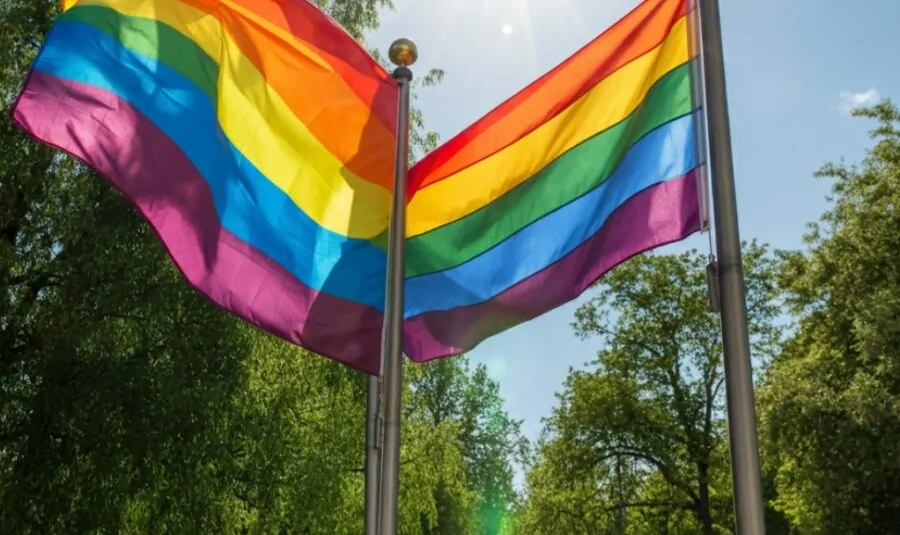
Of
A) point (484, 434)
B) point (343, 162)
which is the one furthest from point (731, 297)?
point (484, 434)

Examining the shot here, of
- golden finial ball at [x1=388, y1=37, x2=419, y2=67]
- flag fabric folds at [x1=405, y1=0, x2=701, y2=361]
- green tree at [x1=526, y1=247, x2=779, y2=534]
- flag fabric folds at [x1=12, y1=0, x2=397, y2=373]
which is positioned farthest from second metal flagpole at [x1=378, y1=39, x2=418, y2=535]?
green tree at [x1=526, y1=247, x2=779, y2=534]

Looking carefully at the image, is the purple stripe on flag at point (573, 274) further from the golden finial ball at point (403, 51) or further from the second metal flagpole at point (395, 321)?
the golden finial ball at point (403, 51)

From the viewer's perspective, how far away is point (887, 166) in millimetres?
24219

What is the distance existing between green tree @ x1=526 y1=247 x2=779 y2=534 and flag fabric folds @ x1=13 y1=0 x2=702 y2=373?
2518 centimetres

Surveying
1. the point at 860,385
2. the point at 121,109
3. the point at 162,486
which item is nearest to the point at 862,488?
the point at 860,385

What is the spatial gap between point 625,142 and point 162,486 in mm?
6874

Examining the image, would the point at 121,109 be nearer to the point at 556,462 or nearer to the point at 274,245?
the point at 274,245

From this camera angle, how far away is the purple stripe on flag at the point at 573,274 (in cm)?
430

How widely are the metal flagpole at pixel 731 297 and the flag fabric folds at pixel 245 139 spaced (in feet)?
5.75

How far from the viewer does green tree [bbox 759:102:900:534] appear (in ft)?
68.0

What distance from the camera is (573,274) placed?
15.3 ft

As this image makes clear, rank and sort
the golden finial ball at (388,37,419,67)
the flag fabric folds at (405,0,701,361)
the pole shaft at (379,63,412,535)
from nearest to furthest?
the pole shaft at (379,63,412,535) < the flag fabric folds at (405,0,701,361) < the golden finial ball at (388,37,419,67)

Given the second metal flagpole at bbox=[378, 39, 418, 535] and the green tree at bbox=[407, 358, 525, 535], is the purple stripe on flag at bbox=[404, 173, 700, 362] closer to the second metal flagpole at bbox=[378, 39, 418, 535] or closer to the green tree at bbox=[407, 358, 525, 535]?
the second metal flagpole at bbox=[378, 39, 418, 535]

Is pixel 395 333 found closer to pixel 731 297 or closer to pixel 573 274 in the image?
pixel 573 274
